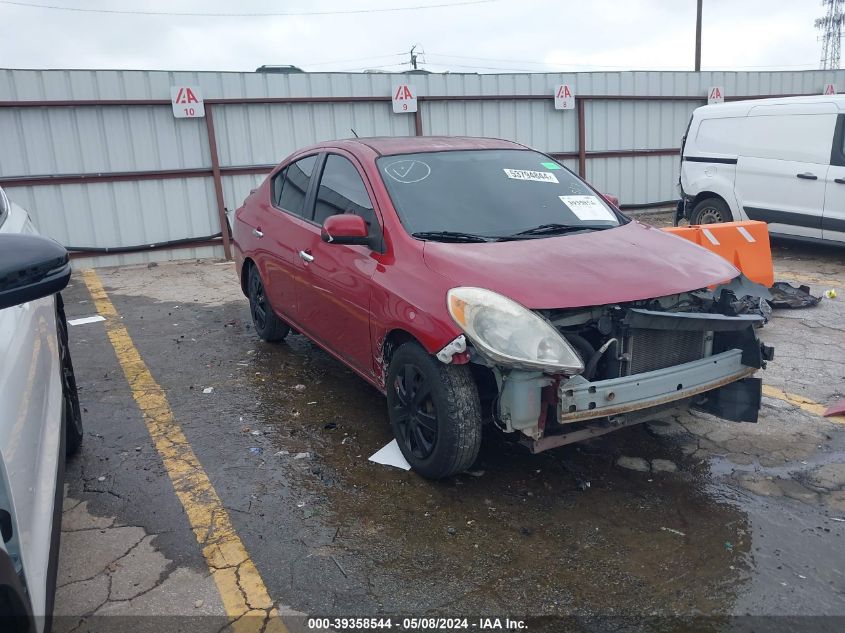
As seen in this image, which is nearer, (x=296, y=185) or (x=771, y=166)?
(x=296, y=185)

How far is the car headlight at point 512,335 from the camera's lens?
311cm

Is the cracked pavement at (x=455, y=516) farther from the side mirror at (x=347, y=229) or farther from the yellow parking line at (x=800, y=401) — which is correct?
the side mirror at (x=347, y=229)

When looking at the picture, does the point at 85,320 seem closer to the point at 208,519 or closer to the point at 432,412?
the point at 208,519

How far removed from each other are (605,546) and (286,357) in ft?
11.0

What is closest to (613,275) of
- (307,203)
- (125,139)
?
(307,203)

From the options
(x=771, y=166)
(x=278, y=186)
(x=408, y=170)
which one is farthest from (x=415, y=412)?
(x=771, y=166)

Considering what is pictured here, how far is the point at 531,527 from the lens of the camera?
3.32m

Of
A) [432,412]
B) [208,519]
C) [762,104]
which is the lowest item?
[208,519]

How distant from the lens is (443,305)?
11.0 ft

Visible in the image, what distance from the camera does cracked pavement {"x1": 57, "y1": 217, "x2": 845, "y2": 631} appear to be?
112 inches

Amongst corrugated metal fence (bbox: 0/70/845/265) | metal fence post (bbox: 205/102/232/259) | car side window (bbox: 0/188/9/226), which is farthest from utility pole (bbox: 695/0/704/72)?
car side window (bbox: 0/188/9/226)

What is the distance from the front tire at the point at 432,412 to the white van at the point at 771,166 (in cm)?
700

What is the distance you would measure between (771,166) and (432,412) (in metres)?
7.37

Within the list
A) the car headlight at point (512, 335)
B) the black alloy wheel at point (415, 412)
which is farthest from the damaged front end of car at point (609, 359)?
the black alloy wheel at point (415, 412)
